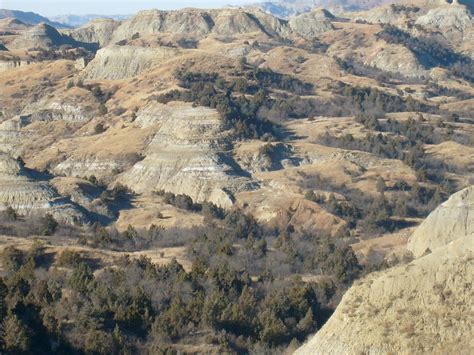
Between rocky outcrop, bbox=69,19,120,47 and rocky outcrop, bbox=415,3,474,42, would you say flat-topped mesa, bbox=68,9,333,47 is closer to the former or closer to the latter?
rocky outcrop, bbox=69,19,120,47

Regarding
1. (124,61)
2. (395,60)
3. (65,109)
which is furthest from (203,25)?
(65,109)

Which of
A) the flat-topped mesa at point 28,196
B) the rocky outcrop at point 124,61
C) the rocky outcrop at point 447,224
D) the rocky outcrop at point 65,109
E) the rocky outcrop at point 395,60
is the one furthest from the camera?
the rocky outcrop at point 395,60

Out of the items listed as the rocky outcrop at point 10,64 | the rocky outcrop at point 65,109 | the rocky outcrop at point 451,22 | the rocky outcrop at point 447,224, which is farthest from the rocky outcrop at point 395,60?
the rocky outcrop at point 447,224

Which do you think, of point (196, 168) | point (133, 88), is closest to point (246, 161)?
point (196, 168)

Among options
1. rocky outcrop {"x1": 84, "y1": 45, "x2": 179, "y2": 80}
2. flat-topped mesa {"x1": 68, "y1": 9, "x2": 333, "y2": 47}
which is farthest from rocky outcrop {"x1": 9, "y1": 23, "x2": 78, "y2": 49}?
rocky outcrop {"x1": 84, "y1": 45, "x2": 179, "y2": 80}

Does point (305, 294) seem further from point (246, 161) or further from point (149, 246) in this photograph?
point (246, 161)

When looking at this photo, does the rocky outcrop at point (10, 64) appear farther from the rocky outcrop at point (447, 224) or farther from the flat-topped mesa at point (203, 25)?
the rocky outcrop at point (447, 224)

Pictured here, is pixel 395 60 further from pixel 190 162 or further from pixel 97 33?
pixel 190 162
